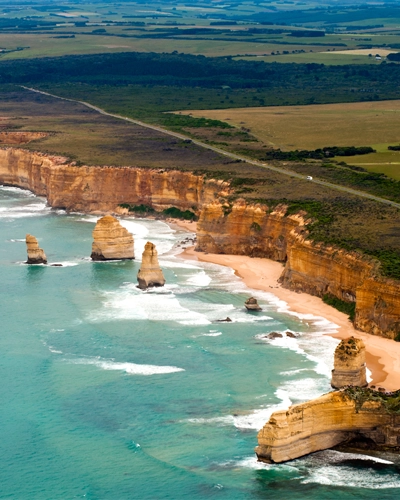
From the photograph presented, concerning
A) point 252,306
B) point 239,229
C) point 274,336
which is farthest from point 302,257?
point 239,229

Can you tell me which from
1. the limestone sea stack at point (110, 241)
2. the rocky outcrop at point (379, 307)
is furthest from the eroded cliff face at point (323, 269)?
the limestone sea stack at point (110, 241)

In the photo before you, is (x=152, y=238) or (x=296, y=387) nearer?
(x=296, y=387)

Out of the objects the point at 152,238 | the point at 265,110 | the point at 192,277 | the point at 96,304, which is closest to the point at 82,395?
the point at 96,304

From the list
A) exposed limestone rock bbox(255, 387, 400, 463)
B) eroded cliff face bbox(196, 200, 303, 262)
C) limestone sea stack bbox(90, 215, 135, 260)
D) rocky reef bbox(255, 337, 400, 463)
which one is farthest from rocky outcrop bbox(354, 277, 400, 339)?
limestone sea stack bbox(90, 215, 135, 260)

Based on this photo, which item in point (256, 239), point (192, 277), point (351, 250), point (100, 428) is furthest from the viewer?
point (256, 239)

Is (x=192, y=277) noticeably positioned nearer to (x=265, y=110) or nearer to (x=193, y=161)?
(x=193, y=161)

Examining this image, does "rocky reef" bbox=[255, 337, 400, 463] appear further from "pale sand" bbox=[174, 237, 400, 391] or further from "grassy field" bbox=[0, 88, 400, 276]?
"grassy field" bbox=[0, 88, 400, 276]
